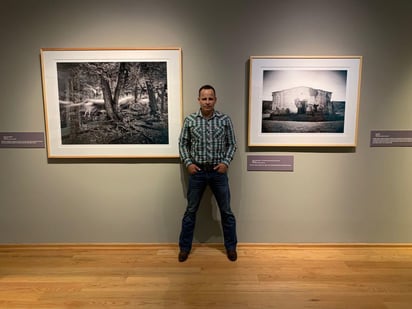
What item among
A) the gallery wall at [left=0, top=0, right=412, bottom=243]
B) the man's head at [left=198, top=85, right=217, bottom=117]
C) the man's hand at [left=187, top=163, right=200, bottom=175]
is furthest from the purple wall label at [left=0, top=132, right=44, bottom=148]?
the man's head at [left=198, top=85, right=217, bottom=117]

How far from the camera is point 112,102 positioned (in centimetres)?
251

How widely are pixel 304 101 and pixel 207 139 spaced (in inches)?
36.3

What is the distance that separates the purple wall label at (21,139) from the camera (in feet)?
8.43

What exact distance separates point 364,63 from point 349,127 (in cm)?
56

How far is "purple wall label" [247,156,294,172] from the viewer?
2.60 m

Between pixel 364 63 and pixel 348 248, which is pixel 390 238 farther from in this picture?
pixel 364 63

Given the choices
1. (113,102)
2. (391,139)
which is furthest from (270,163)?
(113,102)

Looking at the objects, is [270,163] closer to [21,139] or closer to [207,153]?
[207,153]

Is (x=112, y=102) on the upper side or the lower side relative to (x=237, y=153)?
upper

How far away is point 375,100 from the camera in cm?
252

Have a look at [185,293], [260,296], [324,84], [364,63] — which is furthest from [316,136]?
[185,293]

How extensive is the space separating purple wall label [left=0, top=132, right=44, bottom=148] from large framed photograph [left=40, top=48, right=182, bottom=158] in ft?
0.36

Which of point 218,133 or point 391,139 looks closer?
point 218,133

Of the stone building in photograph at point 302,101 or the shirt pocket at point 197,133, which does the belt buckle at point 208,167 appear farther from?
the stone building in photograph at point 302,101
